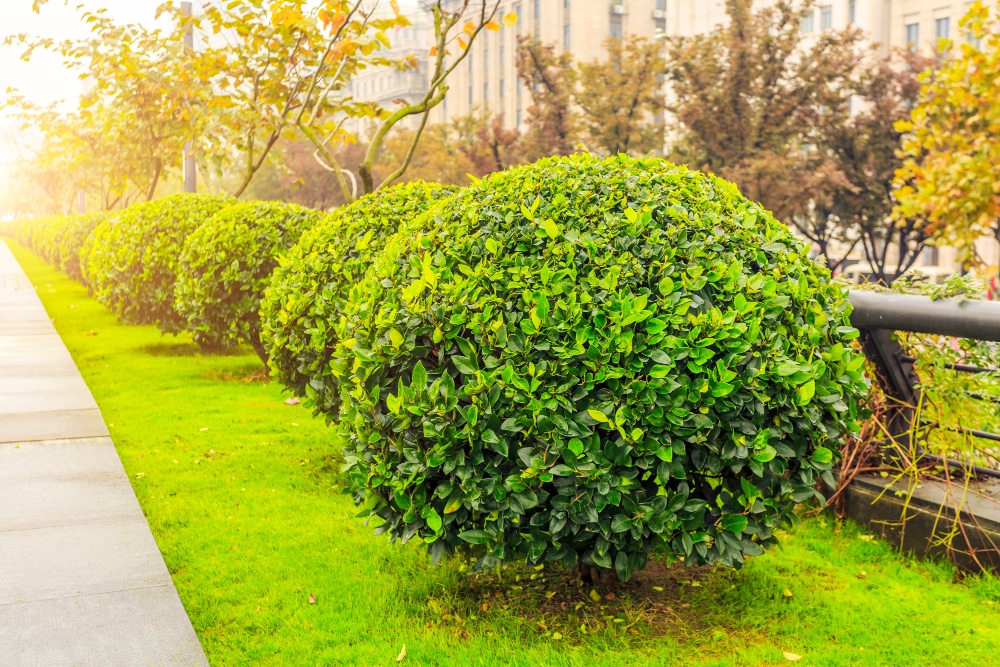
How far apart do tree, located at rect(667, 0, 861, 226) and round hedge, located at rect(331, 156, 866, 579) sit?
24457 millimetres

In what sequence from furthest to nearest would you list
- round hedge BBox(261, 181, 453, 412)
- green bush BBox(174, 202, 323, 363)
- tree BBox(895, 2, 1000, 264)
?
1. tree BBox(895, 2, 1000, 264)
2. green bush BBox(174, 202, 323, 363)
3. round hedge BBox(261, 181, 453, 412)

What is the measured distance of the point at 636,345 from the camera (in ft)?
11.0

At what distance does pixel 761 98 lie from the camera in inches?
1131

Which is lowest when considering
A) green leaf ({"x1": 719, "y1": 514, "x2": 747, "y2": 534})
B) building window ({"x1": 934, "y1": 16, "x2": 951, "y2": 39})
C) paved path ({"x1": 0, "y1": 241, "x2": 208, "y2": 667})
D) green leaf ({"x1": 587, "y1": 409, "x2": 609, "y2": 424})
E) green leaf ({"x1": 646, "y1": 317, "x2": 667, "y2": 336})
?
paved path ({"x1": 0, "y1": 241, "x2": 208, "y2": 667})

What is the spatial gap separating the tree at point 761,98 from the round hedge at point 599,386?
24.5 metres

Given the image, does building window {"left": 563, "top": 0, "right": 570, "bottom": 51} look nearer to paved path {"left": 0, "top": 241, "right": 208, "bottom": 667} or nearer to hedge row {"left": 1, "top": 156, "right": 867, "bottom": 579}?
paved path {"left": 0, "top": 241, "right": 208, "bottom": 667}

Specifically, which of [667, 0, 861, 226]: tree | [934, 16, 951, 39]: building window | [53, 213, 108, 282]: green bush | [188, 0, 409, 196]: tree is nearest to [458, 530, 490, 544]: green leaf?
[188, 0, 409, 196]: tree

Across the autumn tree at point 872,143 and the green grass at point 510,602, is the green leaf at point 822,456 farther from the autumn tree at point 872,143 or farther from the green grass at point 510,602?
the autumn tree at point 872,143

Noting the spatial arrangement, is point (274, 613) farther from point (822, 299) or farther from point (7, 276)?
point (7, 276)

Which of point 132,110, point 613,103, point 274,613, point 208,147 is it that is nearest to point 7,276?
point 132,110

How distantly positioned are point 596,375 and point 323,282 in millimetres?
2947

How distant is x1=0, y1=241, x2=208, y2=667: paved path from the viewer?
3.32m

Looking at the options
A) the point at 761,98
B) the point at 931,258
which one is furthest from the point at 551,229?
the point at 931,258

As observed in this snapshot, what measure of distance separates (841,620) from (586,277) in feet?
5.87
